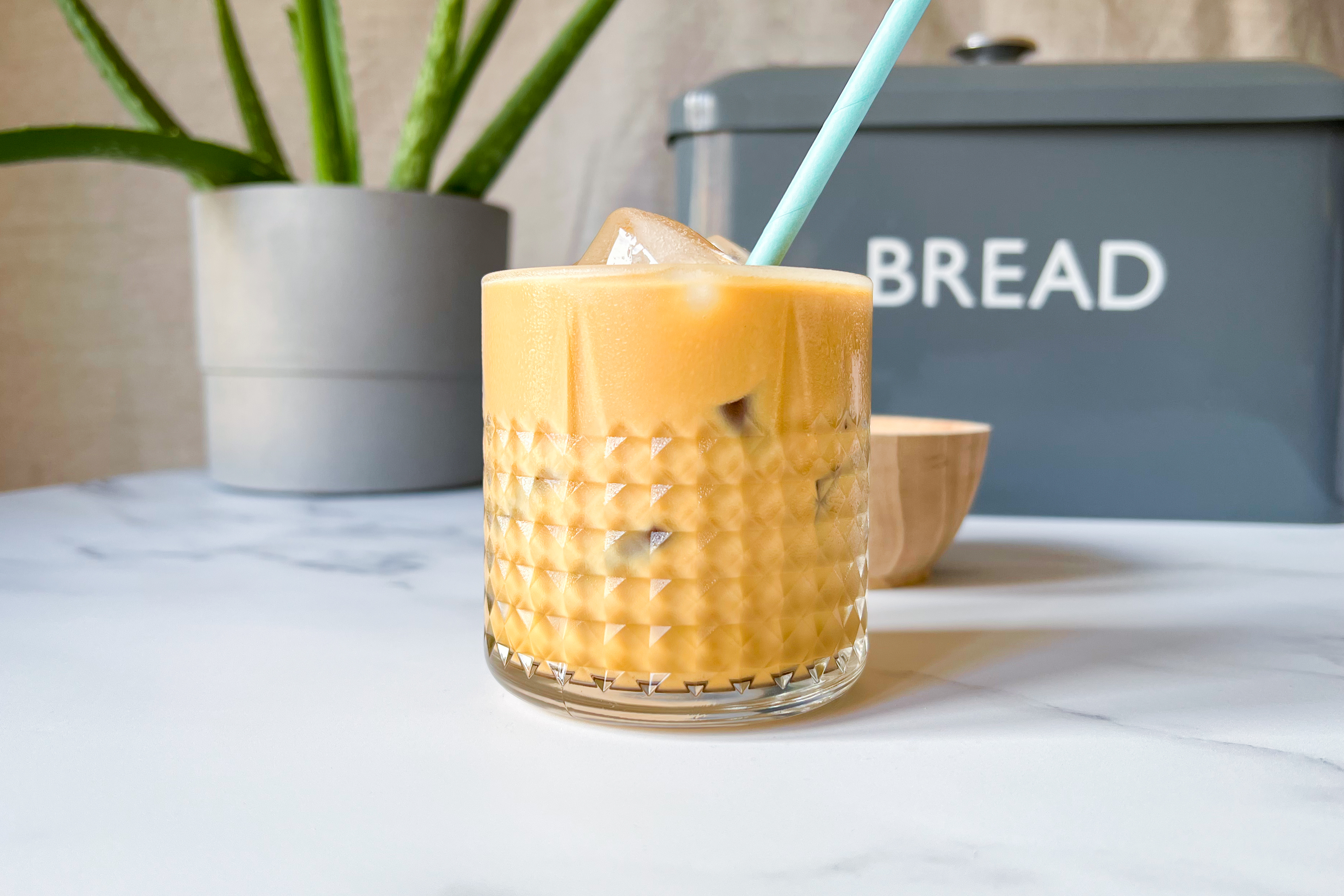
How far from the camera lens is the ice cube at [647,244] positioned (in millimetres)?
301

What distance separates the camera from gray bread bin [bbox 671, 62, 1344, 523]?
665 mm

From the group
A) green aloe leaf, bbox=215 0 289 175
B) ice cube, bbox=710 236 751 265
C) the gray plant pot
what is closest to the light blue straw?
ice cube, bbox=710 236 751 265

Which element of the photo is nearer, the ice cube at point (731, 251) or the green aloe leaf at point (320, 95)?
the ice cube at point (731, 251)

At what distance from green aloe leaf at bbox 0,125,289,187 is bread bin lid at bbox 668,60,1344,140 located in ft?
1.08

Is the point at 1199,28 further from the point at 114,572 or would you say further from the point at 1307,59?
the point at 114,572

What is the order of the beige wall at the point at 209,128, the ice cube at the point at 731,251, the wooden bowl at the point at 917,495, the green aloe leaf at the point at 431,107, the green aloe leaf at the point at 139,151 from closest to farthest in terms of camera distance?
the ice cube at the point at 731,251 < the wooden bowl at the point at 917,495 < the green aloe leaf at the point at 139,151 < the green aloe leaf at the point at 431,107 < the beige wall at the point at 209,128

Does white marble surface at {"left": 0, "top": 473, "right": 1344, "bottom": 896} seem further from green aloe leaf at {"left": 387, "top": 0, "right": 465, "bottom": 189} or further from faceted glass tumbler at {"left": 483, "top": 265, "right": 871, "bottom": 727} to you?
green aloe leaf at {"left": 387, "top": 0, "right": 465, "bottom": 189}

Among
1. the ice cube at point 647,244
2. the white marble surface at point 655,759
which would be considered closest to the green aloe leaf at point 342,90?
the white marble surface at point 655,759

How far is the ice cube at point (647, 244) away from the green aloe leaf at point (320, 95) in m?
0.52

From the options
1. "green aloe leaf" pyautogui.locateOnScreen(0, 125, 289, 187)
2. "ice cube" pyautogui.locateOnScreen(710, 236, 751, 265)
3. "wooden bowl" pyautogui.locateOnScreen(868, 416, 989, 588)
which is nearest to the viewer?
Result: "ice cube" pyautogui.locateOnScreen(710, 236, 751, 265)

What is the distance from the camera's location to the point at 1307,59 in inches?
33.0

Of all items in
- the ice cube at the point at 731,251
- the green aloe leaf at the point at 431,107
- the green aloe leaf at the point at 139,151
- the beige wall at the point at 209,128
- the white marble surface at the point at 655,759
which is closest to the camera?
the white marble surface at the point at 655,759

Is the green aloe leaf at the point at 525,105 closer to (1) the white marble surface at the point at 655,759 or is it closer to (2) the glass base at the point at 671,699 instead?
(1) the white marble surface at the point at 655,759

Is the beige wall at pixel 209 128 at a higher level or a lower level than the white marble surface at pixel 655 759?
higher
